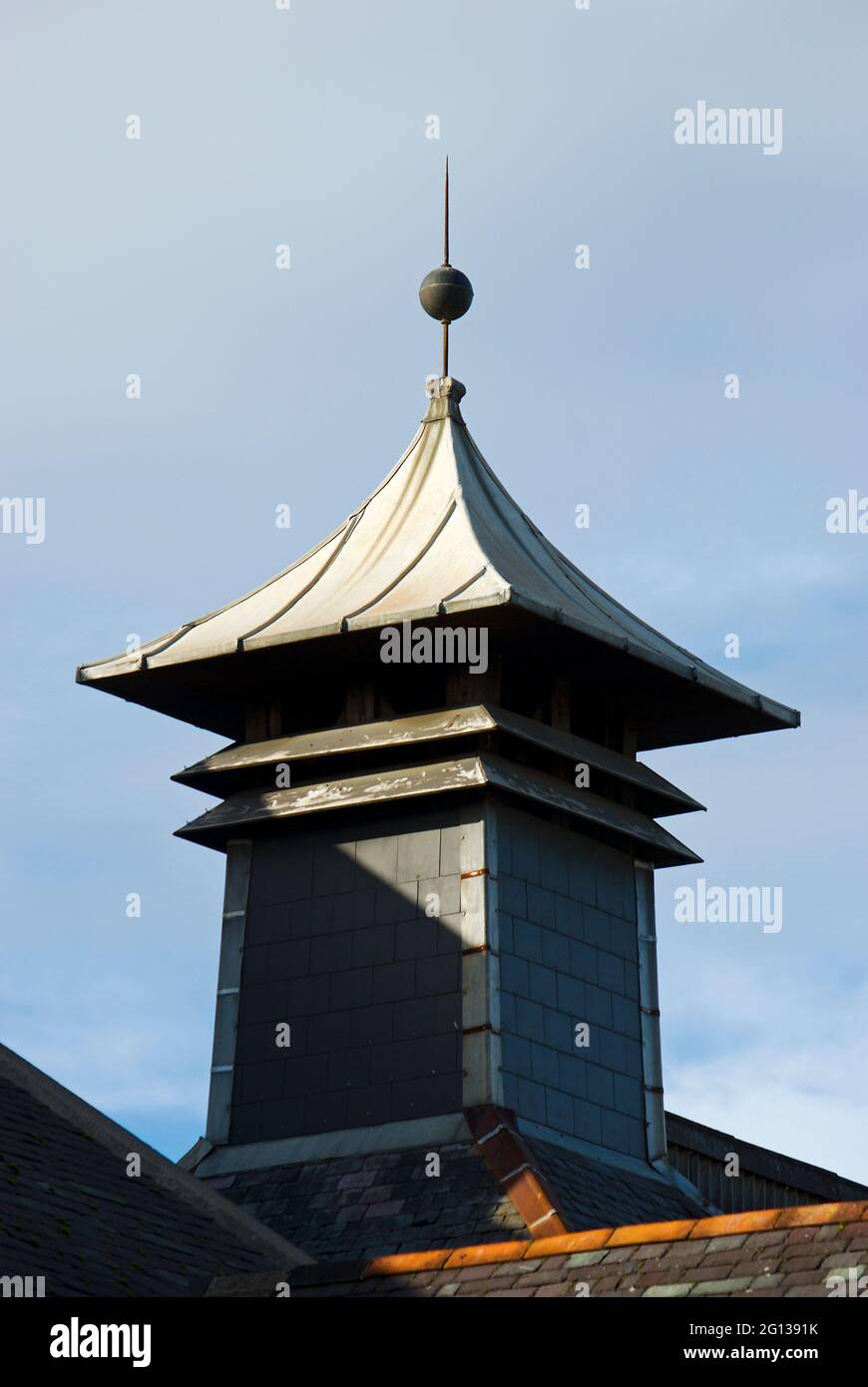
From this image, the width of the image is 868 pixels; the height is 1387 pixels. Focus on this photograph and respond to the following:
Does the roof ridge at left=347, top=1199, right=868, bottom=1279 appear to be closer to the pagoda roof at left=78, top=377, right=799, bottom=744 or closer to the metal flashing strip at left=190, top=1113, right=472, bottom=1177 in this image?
the metal flashing strip at left=190, top=1113, right=472, bottom=1177

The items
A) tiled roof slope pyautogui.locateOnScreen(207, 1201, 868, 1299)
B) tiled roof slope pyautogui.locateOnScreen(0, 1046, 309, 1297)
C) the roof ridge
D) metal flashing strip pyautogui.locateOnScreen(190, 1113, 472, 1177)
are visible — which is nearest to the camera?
tiled roof slope pyautogui.locateOnScreen(207, 1201, 868, 1299)

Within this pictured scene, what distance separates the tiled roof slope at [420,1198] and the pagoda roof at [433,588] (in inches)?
169

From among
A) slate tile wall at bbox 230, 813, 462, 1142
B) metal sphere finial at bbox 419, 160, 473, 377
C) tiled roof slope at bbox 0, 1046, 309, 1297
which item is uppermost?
metal sphere finial at bbox 419, 160, 473, 377

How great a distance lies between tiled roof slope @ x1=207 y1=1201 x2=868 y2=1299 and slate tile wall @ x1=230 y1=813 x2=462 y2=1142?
15.1 ft

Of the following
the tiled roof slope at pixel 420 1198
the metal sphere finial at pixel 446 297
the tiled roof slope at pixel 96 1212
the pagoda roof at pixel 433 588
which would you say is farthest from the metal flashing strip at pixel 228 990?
the metal sphere finial at pixel 446 297

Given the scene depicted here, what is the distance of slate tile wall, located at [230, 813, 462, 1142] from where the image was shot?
21.0 meters

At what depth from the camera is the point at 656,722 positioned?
2373 cm

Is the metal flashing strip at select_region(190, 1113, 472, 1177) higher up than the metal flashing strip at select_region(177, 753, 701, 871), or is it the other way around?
the metal flashing strip at select_region(177, 753, 701, 871)

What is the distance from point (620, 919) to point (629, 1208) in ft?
9.75

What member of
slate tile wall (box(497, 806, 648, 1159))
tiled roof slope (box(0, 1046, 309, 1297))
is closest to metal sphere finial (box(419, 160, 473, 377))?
slate tile wall (box(497, 806, 648, 1159))

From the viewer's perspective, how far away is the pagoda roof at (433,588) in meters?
21.6

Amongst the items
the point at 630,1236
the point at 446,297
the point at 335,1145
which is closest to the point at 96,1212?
the point at 630,1236

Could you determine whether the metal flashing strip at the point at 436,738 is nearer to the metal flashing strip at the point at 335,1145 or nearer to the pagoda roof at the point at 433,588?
the pagoda roof at the point at 433,588
